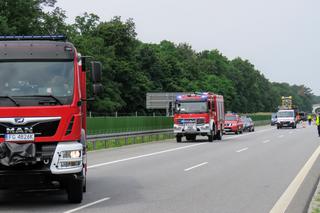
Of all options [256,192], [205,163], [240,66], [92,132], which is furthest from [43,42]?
[240,66]

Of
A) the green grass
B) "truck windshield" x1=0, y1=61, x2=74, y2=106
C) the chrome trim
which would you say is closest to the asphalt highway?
the chrome trim

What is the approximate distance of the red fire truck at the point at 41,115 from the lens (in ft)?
31.9

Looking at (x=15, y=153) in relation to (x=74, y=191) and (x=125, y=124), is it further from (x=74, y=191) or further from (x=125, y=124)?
(x=125, y=124)

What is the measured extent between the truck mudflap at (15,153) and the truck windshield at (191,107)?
26.3 metres

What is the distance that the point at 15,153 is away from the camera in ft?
31.5

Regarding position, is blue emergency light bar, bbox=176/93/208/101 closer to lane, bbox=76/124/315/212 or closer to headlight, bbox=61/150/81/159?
lane, bbox=76/124/315/212

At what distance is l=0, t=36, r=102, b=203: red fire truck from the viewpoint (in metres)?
9.73

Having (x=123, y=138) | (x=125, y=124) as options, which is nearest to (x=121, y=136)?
(x=123, y=138)

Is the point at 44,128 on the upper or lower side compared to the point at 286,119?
lower

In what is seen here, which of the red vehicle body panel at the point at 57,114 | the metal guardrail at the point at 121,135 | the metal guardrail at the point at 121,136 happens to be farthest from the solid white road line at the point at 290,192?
the metal guardrail at the point at 121,136

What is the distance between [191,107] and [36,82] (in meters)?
26.0

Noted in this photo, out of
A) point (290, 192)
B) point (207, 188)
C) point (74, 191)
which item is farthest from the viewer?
point (207, 188)

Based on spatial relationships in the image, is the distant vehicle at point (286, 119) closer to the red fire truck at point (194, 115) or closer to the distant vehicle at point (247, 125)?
the distant vehicle at point (247, 125)

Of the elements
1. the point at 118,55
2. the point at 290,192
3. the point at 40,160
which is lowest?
A: the point at 290,192
